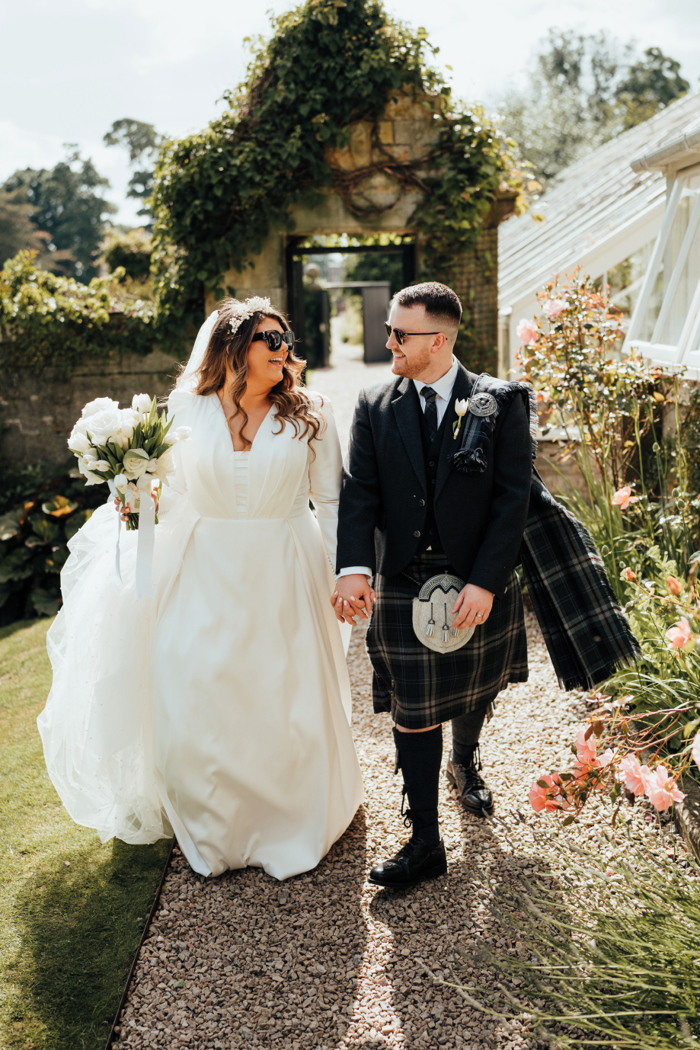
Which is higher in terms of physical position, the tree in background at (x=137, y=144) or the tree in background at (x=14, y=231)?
the tree in background at (x=137, y=144)

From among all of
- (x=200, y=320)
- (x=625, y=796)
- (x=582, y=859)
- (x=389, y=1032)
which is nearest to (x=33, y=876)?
(x=389, y=1032)

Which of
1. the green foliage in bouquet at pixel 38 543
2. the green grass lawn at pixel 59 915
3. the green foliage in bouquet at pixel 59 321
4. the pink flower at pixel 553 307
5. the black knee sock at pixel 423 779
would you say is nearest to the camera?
the green grass lawn at pixel 59 915

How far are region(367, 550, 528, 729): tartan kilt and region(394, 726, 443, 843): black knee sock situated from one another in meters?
0.07

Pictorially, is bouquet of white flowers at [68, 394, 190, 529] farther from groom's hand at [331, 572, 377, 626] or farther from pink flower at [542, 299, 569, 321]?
pink flower at [542, 299, 569, 321]

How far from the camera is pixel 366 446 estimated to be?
2.78 metres

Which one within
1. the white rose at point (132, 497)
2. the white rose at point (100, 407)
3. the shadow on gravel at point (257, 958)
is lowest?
the shadow on gravel at point (257, 958)

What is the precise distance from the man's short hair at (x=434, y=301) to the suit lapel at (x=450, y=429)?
201mm

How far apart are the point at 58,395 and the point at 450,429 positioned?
617 centimetres

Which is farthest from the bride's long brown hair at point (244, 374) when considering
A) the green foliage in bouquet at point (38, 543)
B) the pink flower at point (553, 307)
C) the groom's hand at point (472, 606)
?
the green foliage in bouquet at point (38, 543)

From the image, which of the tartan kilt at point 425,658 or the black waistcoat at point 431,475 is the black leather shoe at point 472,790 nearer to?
the tartan kilt at point 425,658

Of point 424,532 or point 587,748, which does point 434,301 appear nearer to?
point 424,532

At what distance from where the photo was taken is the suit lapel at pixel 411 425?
2.65 m

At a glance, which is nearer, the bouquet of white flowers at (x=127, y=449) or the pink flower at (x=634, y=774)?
the pink flower at (x=634, y=774)

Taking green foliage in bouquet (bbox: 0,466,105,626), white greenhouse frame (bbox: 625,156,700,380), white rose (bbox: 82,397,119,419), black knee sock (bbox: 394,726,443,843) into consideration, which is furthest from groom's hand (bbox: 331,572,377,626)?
green foliage in bouquet (bbox: 0,466,105,626)
